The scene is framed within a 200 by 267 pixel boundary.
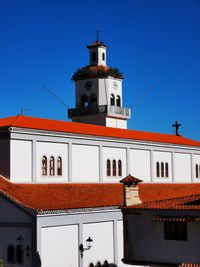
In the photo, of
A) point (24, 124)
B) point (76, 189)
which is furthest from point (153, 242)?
point (24, 124)

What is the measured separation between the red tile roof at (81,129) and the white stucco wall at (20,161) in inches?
46.1

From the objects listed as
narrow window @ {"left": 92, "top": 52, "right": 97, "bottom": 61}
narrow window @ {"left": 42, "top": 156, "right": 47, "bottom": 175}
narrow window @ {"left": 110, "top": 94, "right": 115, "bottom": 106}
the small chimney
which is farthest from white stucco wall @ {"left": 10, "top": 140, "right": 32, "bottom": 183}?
narrow window @ {"left": 92, "top": 52, "right": 97, "bottom": 61}

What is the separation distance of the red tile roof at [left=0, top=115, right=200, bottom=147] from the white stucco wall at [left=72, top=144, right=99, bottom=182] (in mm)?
1098

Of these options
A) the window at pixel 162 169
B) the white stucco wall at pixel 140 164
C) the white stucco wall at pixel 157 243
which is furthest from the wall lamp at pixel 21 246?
the window at pixel 162 169

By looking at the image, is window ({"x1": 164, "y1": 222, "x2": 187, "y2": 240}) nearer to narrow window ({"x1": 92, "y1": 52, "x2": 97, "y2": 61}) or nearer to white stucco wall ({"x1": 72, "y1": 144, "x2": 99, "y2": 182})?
white stucco wall ({"x1": 72, "y1": 144, "x2": 99, "y2": 182})

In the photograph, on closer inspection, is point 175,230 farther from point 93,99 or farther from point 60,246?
point 93,99

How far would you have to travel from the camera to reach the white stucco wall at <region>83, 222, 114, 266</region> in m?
32.2

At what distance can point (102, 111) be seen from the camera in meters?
51.1

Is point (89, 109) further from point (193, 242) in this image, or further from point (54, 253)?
point (193, 242)

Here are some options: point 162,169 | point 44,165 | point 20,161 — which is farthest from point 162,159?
point 20,161

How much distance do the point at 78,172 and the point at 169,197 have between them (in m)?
7.64

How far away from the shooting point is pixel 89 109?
51656 millimetres

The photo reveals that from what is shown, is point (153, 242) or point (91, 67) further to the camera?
point (91, 67)

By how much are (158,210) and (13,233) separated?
9.29 meters
